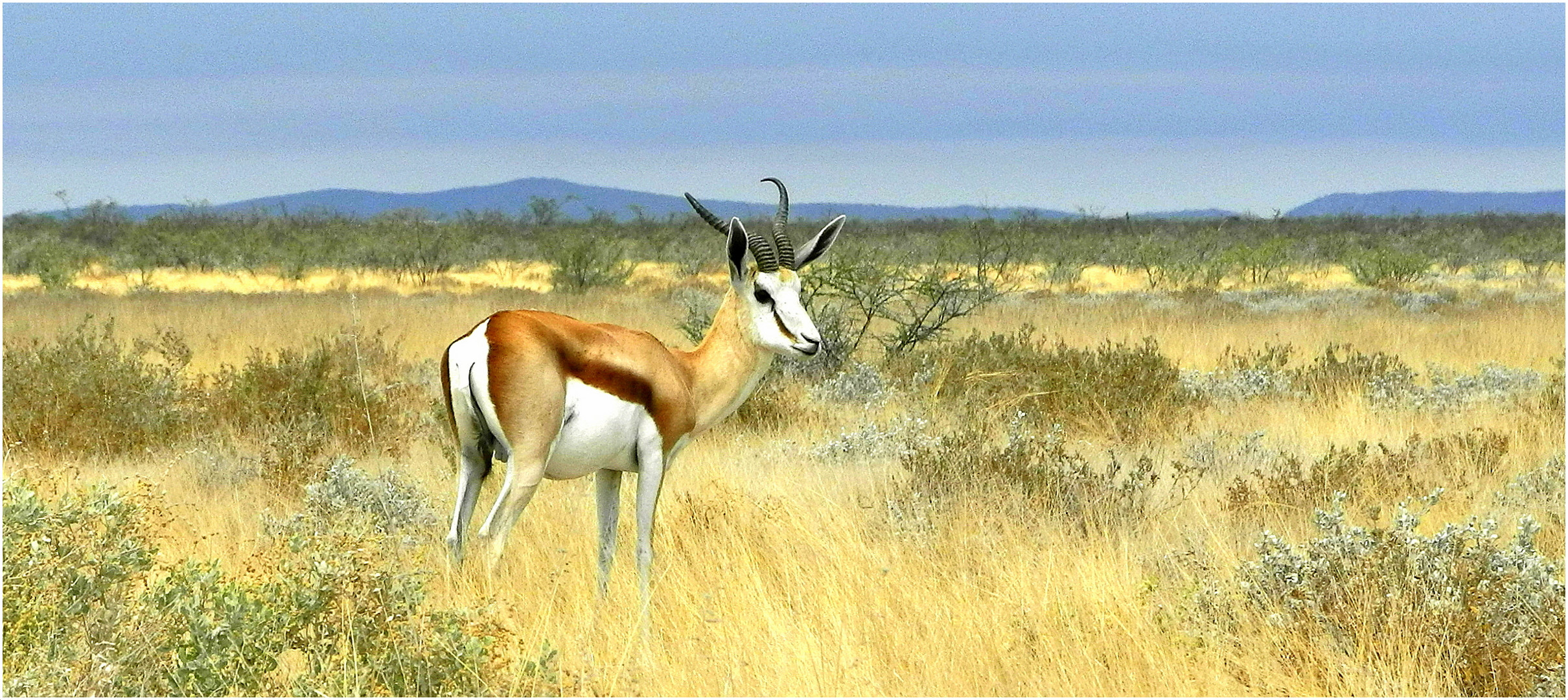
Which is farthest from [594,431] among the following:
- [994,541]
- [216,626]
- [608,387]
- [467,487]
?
[994,541]

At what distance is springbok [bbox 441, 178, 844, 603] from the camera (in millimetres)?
5613

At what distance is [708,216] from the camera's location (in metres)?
6.20

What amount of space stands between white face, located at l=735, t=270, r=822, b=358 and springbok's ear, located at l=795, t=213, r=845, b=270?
0.42 feet

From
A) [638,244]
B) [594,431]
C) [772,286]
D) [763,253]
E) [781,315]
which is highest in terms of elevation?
[763,253]

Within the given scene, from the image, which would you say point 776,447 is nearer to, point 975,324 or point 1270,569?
point 1270,569

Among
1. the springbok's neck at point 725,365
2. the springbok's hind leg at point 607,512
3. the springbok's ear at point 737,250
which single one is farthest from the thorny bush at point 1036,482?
the springbok's ear at point 737,250

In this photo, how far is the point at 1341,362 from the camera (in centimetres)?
1372

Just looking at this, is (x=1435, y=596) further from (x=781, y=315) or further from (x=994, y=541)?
(x=781, y=315)

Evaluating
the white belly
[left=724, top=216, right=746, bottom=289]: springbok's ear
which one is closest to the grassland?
the white belly

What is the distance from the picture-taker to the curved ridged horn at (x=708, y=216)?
5.97 m

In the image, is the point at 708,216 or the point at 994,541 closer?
the point at 708,216

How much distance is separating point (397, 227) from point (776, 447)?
57.9 metres

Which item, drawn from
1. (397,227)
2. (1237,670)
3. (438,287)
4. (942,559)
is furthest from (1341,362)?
(397,227)

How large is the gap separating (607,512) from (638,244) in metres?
58.0
